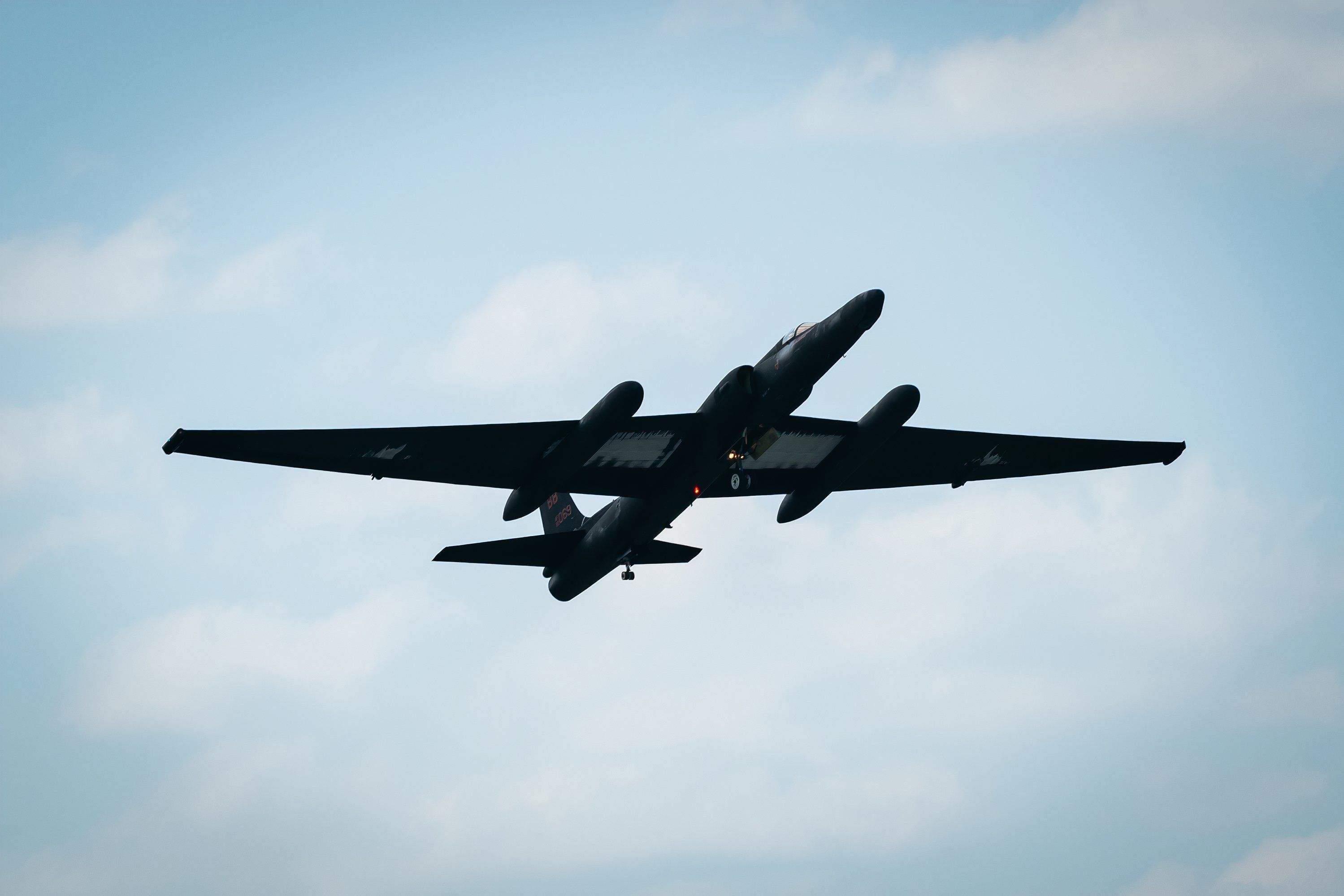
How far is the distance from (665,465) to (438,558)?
24.4ft

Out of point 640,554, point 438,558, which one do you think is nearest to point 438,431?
point 438,558

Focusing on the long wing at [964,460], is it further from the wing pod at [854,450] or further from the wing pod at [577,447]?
the wing pod at [577,447]

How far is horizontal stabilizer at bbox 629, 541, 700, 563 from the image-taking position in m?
44.3

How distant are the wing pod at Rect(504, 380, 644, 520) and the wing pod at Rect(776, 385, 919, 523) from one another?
7.80m

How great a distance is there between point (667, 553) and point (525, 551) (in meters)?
4.87

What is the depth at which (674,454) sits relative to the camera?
39.6 m

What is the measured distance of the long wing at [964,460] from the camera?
1735 inches

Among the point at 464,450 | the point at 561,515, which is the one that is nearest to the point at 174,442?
the point at 464,450

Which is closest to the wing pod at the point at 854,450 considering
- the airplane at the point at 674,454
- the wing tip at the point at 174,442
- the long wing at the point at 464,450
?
the airplane at the point at 674,454

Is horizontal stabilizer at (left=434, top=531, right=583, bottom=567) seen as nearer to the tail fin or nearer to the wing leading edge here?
the wing leading edge

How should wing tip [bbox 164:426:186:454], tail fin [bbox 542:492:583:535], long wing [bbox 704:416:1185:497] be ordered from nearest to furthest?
wing tip [bbox 164:426:186:454] → long wing [bbox 704:416:1185:497] → tail fin [bbox 542:492:583:535]

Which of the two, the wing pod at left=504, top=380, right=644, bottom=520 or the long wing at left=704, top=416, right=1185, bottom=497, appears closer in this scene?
the wing pod at left=504, top=380, right=644, bottom=520

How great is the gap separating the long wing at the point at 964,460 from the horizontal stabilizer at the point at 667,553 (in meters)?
2.22

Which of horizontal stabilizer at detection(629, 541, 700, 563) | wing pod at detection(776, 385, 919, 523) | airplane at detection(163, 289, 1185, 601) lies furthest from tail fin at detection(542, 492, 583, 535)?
wing pod at detection(776, 385, 919, 523)
